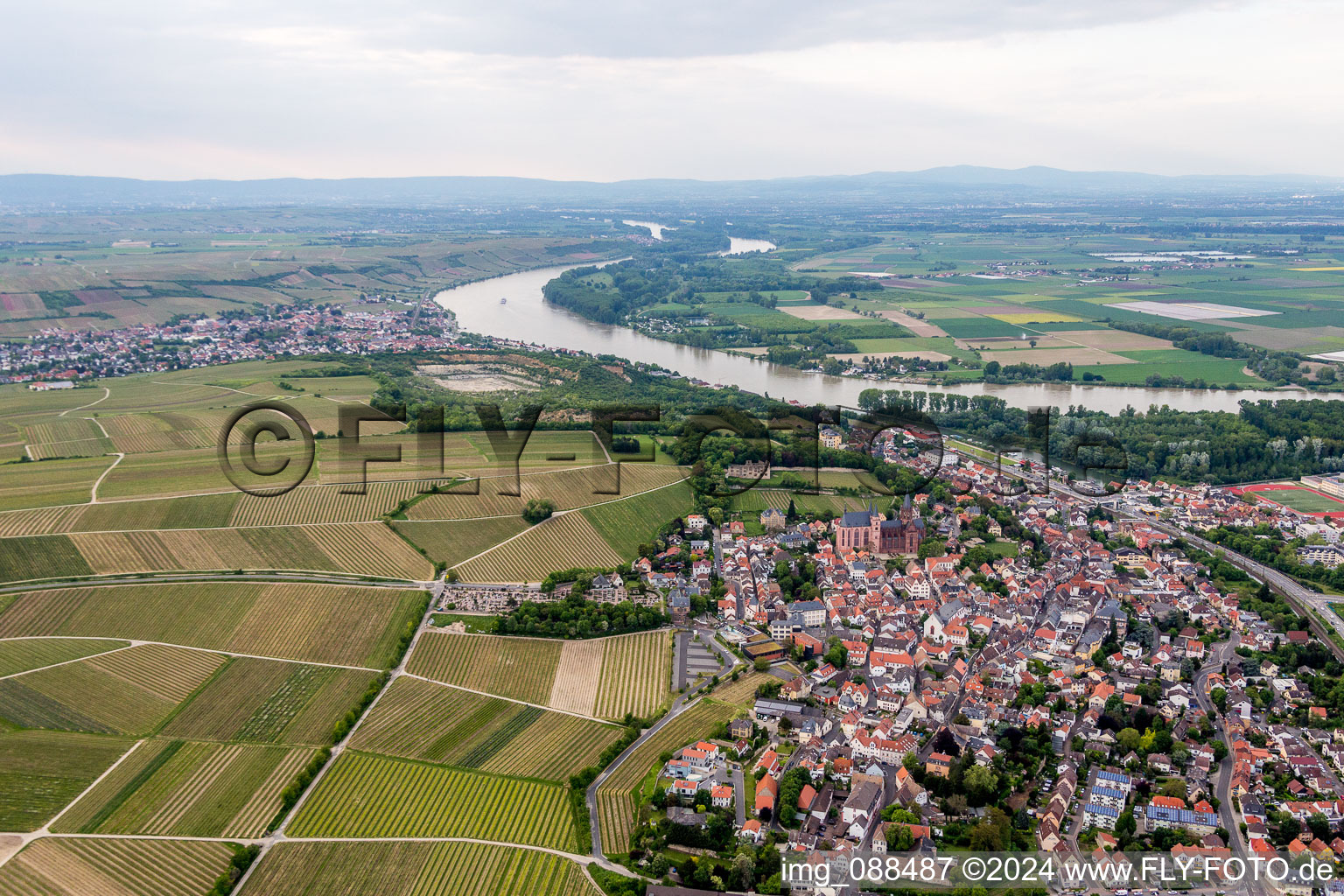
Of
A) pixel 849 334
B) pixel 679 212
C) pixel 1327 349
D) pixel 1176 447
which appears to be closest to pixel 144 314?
pixel 849 334

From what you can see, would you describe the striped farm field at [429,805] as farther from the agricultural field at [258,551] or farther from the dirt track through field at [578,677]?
the agricultural field at [258,551]

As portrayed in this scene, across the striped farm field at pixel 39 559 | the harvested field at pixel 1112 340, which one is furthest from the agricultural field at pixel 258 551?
the harvested field at pixel 1112 340

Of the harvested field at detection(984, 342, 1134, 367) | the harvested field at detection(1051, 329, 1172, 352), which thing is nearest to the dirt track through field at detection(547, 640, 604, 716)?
the harvested field at detection(984, 342, 1134, 367)

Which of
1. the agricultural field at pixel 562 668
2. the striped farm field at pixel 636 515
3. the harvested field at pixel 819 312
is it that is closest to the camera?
the agricultural field at pixel 562 668

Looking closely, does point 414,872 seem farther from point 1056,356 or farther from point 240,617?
point 1056,356

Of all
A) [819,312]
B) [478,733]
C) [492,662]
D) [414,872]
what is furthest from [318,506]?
[819,312]

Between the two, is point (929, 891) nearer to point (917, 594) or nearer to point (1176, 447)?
point (917, 594)

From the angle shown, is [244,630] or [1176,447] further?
[1176,447]
